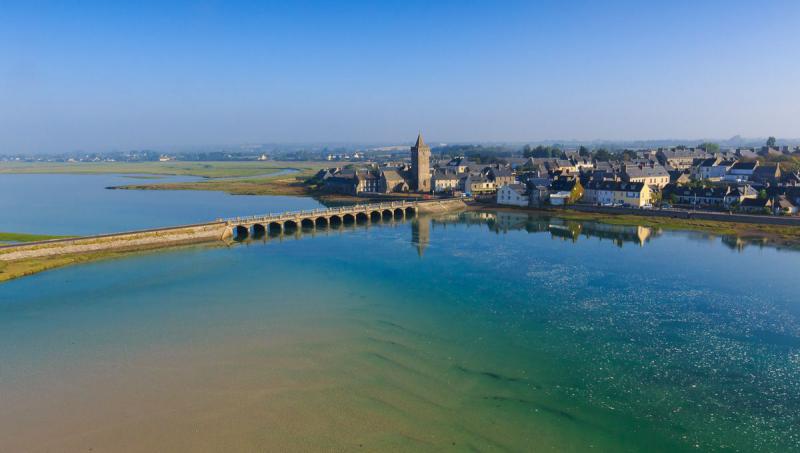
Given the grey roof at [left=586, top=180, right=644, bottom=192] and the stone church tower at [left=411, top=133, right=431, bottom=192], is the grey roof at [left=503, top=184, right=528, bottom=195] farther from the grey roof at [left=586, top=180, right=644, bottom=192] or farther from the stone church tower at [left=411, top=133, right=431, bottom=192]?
the stone church tower at [left=411, top=133, right=431, bottom=192]

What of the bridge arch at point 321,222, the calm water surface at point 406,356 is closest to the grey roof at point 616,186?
the calm water surface at point 406,356

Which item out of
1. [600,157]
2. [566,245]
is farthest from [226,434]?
[600,157]

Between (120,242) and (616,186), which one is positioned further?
(616,186)

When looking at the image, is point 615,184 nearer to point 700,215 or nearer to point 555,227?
point 700,215

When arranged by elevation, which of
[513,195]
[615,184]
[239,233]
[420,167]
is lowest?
[239,233]

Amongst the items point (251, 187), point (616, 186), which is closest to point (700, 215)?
point (616, 186)

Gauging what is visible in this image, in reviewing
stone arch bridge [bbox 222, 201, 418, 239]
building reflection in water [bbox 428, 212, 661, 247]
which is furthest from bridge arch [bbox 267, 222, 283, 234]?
building reflection in water [bbox 428, 212, 661, 247]
